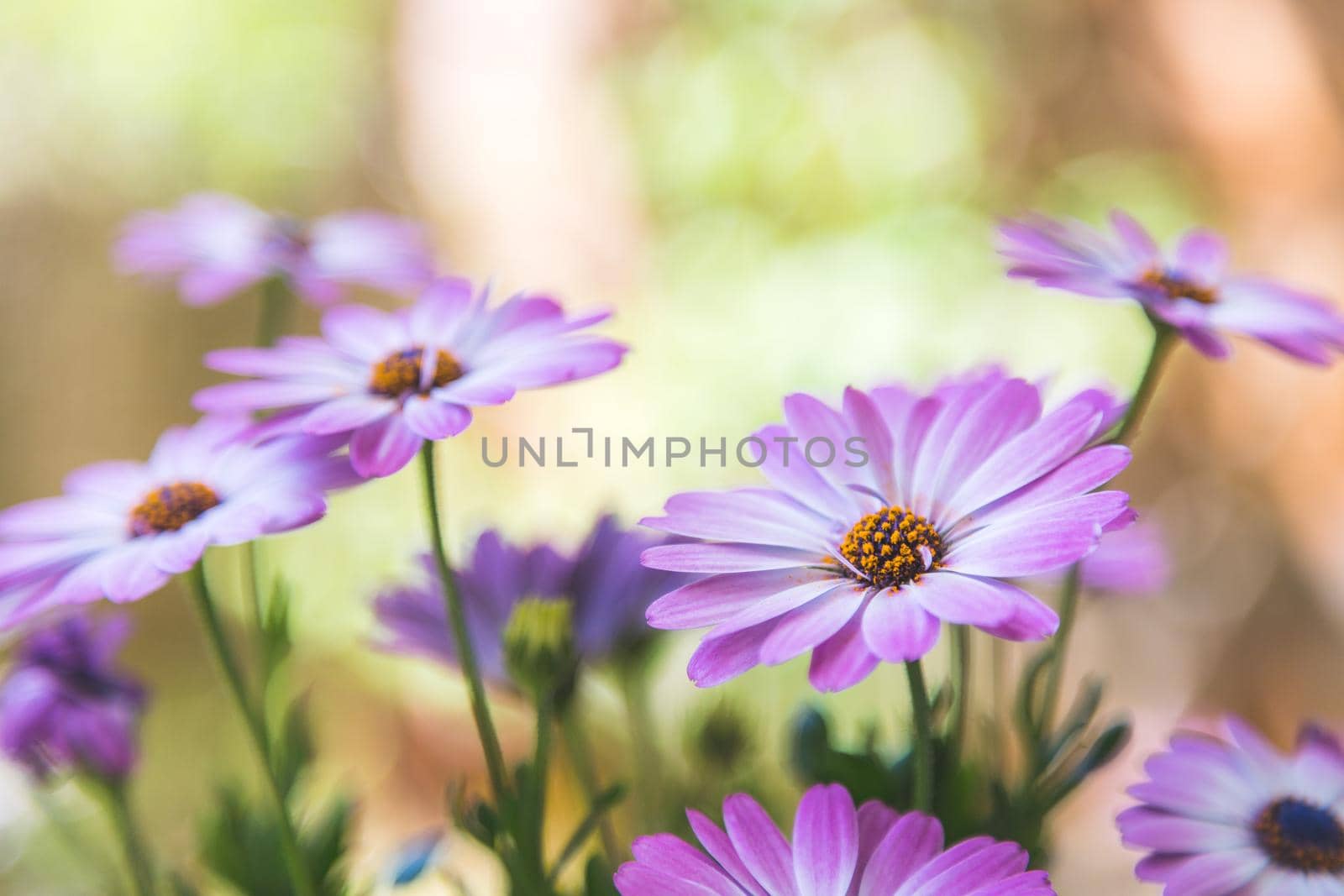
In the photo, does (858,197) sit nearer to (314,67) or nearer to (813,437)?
(314,67)

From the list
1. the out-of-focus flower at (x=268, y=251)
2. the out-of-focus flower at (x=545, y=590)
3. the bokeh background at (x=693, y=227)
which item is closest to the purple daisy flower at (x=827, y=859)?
the out-of-focus flower at (x=545, y=590)

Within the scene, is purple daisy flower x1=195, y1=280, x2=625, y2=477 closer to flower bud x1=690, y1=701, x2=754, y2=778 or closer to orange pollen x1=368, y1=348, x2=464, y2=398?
orange pollen x1=368, y1=348, x2=464, y2=398

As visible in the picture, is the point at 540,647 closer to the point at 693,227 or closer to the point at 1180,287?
the point at 1180,287

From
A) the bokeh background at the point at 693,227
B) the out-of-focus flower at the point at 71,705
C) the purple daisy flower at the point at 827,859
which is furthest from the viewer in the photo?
the bokeh background at the point at 693,227

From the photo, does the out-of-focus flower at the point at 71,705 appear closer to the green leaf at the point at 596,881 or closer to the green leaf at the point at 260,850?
the green leaf at the point at 260,850

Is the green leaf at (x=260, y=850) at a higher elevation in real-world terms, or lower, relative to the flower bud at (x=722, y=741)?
lower

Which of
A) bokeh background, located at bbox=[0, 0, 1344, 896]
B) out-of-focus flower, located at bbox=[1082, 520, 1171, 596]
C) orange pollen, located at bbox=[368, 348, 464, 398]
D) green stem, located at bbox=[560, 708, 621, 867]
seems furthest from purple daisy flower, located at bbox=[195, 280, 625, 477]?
bokeh background, located at bbox=[0, 0, 1344, 896]
